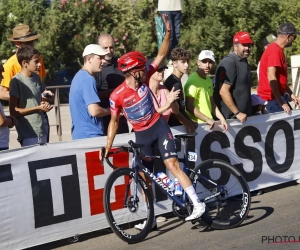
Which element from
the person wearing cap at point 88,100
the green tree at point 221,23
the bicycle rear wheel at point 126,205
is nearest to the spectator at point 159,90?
the person wearing cap at point 88,100

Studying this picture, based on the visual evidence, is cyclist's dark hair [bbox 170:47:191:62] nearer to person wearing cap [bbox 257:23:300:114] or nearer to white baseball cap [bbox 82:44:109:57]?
white baseball cap [bbox 82:44:109:57]

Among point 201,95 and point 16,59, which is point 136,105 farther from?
point 16,59

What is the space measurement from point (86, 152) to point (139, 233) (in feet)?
3.33

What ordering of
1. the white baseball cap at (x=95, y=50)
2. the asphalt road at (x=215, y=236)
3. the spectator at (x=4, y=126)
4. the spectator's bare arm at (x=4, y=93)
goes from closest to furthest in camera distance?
the asphalt road at (x=215, y=236)
the spectator at (x=4, y=126)
the white baseball cap at (x=95, y=50)
the spectator's bare arm at (x=4, y=93)

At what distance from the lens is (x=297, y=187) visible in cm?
938

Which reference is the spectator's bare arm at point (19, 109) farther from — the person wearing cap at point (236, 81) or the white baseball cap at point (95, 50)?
the person wearing cap at point (236, 81)

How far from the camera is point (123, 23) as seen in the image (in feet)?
62.6

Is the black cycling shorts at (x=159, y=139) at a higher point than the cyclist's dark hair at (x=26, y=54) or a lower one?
lower

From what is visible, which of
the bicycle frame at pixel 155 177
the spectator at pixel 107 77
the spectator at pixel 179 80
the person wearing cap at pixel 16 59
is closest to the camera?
the bicycle frame at pixel 155 177

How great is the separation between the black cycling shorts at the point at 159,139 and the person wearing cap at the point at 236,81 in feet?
6.25

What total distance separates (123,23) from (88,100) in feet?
39.7

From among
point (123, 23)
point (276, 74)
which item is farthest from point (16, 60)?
point (123, 23)

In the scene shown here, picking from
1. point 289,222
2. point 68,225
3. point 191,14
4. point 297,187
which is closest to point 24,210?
point 68,225

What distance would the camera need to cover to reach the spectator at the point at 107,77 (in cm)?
780
